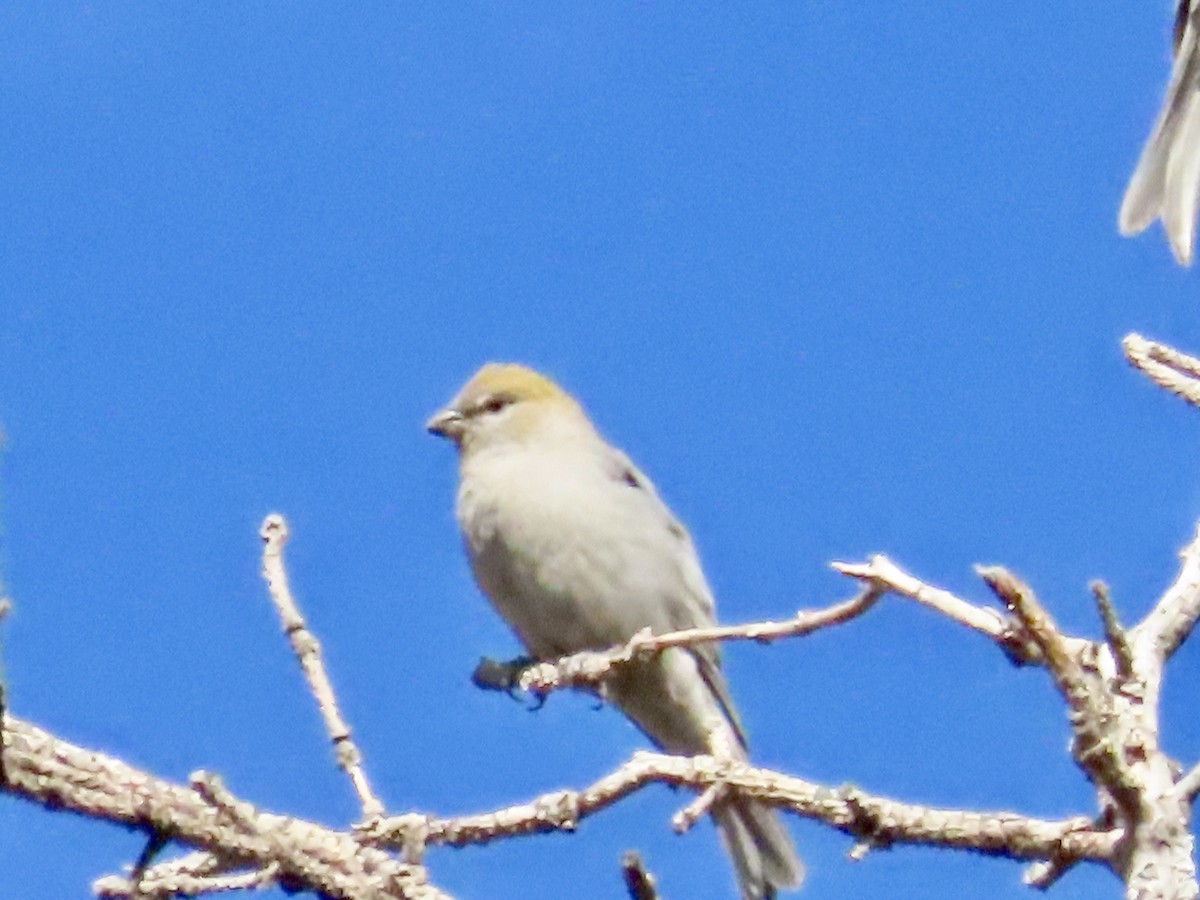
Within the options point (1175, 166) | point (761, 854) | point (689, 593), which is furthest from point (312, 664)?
point (689, 593)

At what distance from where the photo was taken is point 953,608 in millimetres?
2352

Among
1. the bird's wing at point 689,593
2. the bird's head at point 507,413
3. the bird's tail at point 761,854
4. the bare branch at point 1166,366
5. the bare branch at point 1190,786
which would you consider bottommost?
the bare branch at point 1190,786

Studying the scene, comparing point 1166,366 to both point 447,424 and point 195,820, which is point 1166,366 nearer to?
point 195,820

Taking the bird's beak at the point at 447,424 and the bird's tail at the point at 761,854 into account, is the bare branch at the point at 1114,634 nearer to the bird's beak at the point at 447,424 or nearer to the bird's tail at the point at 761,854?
the bird's tail at the point at 761,854

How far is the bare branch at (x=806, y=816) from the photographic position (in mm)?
2404

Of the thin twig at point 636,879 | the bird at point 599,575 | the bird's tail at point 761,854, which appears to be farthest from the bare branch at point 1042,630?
the bird at point 599,575

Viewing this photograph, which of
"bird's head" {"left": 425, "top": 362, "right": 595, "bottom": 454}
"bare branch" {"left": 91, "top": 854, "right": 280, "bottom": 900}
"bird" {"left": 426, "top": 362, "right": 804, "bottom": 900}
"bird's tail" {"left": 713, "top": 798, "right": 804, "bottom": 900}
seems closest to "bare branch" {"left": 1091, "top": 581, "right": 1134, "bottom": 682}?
"bare branch" {"left": 91, "top": 854, "right": 280, "bottom": 900}

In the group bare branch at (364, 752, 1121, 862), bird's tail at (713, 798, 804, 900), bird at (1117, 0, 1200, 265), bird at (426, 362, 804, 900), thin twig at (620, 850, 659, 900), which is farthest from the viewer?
bird at (426, 362, 804, 900)

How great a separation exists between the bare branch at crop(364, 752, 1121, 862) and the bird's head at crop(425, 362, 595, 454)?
15.5ft

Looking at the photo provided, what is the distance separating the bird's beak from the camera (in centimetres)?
765

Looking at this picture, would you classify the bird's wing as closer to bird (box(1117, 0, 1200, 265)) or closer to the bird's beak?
the bird's beak

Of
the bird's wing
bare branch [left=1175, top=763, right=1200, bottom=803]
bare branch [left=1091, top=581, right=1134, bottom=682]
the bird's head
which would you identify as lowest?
bare branch [left=1175, top=763, right=1200, bottom=803]

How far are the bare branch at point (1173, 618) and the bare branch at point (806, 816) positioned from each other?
24 cm

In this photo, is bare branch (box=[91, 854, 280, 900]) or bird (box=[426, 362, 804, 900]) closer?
bare branch (box=[91, 854, 280, 900])
